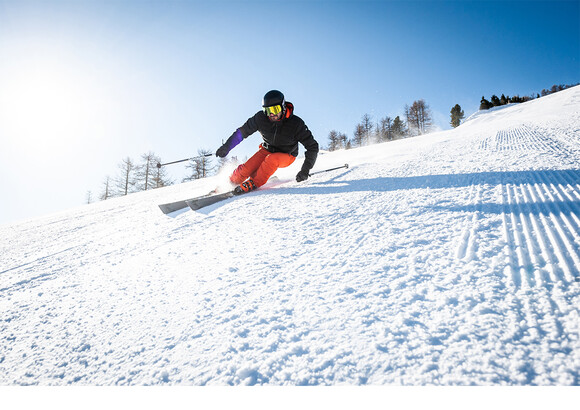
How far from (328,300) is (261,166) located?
305cm

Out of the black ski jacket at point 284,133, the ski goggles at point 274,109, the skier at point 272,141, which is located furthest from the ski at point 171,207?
the ski goggles at point 274,109

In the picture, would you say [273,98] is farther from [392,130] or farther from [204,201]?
[392,130]

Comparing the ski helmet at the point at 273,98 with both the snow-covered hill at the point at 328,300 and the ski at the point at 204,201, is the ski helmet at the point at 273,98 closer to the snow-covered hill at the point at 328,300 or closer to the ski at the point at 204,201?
the ski at the point at 204,201

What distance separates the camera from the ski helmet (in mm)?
3589

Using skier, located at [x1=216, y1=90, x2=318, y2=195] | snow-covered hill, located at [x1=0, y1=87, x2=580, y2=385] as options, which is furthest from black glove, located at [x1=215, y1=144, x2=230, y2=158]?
snow-covered hill, located at [x1=0, y1=87, x2=580, y2=385]

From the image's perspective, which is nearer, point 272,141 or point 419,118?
point 272,141

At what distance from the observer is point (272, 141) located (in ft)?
12.9

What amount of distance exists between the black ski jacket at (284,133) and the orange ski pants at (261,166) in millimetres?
120

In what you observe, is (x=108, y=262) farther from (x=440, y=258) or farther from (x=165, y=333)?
(x=440, y=258)

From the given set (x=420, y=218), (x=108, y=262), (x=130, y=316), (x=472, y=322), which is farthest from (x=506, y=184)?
(x=108, y=262)

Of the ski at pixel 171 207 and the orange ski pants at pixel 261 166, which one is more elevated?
the orange ski pants at pixel 261 166

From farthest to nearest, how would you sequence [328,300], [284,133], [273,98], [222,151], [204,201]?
[222,151] < [284,133] < [273,98] < [204,201] < [328,300]

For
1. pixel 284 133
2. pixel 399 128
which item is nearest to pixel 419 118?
pixel 399 128

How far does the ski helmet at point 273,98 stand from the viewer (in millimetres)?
3589
